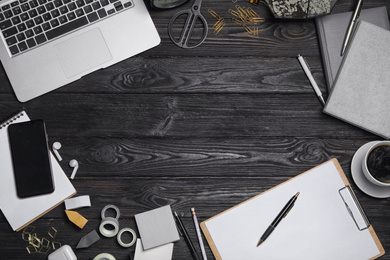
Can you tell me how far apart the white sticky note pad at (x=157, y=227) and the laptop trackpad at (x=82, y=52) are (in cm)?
42

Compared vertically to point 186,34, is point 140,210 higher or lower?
lower

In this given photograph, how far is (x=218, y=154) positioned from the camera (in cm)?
114

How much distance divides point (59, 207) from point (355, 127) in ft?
2.68

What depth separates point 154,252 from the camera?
110 centimetres

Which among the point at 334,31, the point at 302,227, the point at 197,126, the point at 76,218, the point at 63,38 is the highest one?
the point at 63,38

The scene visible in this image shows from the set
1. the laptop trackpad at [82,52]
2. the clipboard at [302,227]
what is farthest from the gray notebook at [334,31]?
the laptop trackpad at [82,52]

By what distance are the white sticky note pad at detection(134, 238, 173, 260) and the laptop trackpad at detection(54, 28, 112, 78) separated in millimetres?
480

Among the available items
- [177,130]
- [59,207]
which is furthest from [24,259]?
[177,130]

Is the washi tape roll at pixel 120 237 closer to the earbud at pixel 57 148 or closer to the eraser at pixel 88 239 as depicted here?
the eraser at pixel 88 239

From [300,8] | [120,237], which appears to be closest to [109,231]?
[120,237]

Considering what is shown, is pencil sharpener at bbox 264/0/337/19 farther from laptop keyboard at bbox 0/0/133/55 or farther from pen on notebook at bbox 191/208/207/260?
pen on notebook at bbox 191/208/207/260

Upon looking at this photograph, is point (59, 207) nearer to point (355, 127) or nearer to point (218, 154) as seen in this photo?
point (218, 154)

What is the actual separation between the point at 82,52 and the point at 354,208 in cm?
83

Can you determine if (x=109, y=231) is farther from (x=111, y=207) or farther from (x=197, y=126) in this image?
(x=197, y=126)
